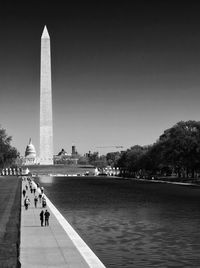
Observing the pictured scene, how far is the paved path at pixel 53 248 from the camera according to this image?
1848 centimetres

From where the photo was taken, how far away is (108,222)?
32188 millimetres

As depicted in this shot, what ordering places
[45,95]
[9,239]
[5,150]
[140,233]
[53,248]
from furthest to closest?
[45,95] < [5,150] < [140,233] < [9,239] < [53,248]

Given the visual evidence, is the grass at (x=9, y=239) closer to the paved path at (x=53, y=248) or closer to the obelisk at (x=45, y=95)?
the paved path at (x=53, y=248)

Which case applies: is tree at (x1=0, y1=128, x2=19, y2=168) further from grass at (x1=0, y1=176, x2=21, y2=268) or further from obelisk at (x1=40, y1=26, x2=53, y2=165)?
grass at (x1=0, y1=176, x2=21, y2=268)

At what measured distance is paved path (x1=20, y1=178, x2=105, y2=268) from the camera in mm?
18484

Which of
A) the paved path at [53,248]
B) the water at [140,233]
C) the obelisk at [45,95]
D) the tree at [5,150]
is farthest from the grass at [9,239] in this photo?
the obelisk at [45,95]

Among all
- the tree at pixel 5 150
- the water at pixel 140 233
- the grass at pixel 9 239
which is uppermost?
the tree at pixel 5 150

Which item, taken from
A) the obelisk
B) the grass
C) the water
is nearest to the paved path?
the grass

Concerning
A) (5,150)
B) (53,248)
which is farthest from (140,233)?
(5,150)

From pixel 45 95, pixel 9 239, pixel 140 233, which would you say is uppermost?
pixel 45 95

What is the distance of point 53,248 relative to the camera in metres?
21.5

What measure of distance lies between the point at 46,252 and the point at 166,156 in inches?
3654

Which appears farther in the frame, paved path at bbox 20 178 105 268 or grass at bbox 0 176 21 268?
paved path at bbox 20 178 105 268

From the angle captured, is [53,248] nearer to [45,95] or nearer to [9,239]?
[9,239]
